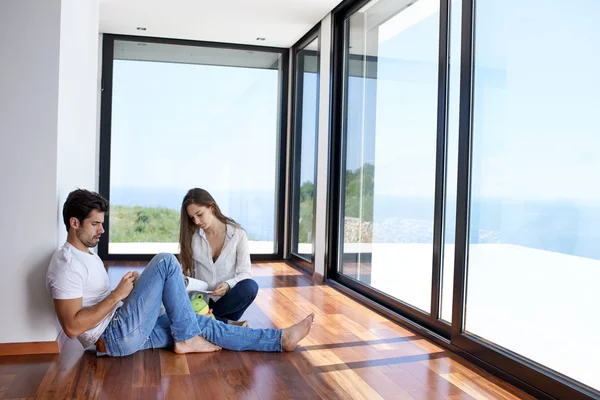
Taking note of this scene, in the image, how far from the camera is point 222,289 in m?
3.44

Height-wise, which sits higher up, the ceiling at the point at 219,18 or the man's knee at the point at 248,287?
the ceiling at the point at 219,18

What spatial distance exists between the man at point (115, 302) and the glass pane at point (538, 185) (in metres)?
1.37

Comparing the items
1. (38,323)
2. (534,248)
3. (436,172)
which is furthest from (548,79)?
(38,323)

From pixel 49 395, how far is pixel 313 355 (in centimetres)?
133

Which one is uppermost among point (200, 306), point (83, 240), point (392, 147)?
point (392, 147)

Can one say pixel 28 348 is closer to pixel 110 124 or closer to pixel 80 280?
pixel 80 280

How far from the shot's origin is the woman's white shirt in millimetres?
3559

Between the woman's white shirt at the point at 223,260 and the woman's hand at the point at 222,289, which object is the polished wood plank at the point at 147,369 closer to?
the woman's hand at the point at 222,289

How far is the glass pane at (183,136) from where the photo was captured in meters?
6.90

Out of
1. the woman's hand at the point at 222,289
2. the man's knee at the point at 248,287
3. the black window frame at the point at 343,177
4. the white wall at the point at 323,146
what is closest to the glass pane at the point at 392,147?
the black window frame at the point at 343,177

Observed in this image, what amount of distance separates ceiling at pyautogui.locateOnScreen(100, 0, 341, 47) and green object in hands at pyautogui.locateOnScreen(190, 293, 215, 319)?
3203 mm

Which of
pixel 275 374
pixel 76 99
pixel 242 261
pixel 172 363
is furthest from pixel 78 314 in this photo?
→ pixel 76 99

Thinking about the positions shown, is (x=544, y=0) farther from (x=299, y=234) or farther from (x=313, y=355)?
(x=299, y=234)

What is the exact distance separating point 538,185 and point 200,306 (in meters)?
1.85
